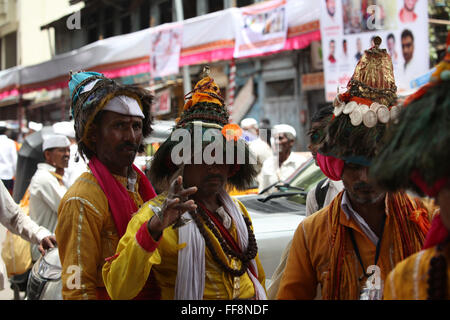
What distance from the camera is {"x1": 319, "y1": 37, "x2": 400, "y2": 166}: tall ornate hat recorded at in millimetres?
2248

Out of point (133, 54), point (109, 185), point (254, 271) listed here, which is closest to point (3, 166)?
point (133, 54)

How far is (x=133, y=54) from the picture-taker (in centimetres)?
1200

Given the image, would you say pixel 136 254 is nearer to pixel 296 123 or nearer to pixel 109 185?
pixel 109 185

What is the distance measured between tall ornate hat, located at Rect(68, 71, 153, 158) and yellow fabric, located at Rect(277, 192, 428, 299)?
122 cm

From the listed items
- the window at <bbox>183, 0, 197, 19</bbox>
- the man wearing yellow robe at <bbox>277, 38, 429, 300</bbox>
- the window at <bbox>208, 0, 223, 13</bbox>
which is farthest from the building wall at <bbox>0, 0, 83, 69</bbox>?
the man wearing yellow robe at <bbox>277, 38, 429, 300</bbox>

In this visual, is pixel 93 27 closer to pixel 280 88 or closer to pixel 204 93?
pixel 280 88

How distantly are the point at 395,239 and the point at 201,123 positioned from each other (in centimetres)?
106

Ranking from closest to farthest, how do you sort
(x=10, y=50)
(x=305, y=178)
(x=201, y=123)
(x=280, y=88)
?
1. (x=201, y=123)
2. (x=305, y=178)
3. (x=280, y=88)
4. (x=10, y=50)

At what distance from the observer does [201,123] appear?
2510 mm

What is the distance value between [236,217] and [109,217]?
0.67 metres

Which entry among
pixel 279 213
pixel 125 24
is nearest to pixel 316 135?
pixel 279 213

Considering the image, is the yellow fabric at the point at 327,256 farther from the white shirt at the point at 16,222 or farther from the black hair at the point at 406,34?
the black hair at the point at 406,34

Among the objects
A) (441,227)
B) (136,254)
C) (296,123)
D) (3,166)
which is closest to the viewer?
(441,227)

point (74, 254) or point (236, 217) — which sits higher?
point (236, 217)
